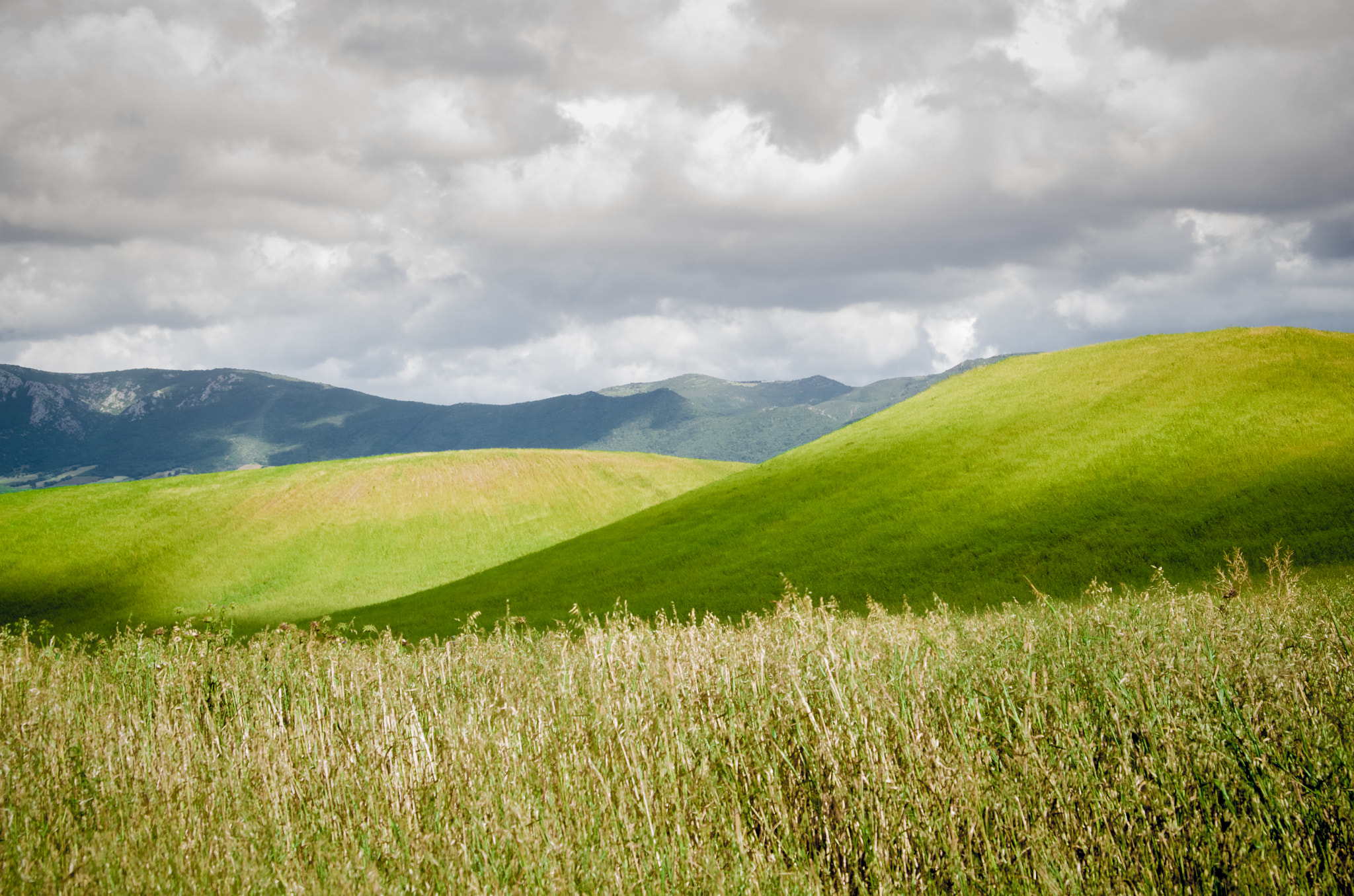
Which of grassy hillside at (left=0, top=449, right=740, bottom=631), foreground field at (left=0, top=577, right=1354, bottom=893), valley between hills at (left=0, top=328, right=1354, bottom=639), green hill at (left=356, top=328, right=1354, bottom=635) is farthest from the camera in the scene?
grassy hillside at (left=0, top=449, right=740, bottom=631)

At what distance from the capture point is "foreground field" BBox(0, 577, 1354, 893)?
14.2 feet

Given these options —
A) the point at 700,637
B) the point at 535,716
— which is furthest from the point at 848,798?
the point at 700,637

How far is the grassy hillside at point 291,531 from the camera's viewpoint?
55531 millimetres

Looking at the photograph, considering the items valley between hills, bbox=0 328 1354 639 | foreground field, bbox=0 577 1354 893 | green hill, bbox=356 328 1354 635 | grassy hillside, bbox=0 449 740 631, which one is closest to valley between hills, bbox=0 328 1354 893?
foreground field, bbox=0 577 1354 893

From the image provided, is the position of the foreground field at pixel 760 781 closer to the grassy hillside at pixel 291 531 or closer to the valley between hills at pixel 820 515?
the valley between hills at pixel 820 515

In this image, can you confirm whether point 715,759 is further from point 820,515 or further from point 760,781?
point 820,515

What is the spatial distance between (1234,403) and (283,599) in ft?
228

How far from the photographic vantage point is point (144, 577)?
5775 cm

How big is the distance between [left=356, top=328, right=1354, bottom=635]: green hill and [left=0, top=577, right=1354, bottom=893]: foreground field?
2175 centimetres

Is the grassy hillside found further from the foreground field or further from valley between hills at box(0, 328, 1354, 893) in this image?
the foreground field

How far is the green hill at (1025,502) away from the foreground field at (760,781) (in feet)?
71.4

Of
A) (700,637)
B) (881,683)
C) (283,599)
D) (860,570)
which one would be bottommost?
(283,599)

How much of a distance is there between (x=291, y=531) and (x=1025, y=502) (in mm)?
63710

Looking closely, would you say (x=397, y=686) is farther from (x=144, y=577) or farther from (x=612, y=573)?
(x=144, y=577)
